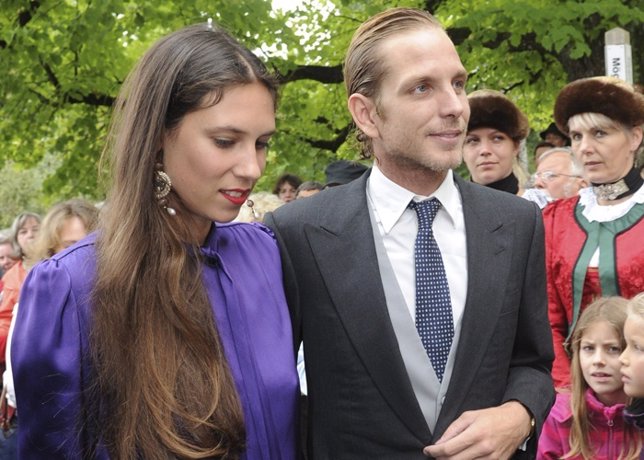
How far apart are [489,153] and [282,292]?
3.00 metres

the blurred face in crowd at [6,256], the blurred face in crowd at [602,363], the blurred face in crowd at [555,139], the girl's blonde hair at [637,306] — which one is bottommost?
the blurred face in crowd at [602,363]

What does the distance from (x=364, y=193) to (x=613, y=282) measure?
1.92 m

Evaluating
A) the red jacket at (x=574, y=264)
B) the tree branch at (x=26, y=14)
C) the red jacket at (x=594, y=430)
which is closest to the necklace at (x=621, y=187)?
the red jacket at (x=574, y=264)

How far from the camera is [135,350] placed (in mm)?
2471

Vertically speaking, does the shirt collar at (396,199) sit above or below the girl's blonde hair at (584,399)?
above

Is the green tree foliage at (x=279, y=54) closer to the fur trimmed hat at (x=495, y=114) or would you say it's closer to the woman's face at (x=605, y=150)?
the fur trimmed hat at (x=495, y=114)

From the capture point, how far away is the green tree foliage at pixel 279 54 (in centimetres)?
1020

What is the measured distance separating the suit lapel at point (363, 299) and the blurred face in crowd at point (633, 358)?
177 cm

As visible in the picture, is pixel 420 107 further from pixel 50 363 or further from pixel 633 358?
pixel 633 358

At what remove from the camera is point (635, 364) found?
4254 millimetres

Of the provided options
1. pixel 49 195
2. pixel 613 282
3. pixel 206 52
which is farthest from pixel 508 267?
pixel 49 195

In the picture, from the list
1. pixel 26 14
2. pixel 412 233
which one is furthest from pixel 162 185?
pixel 26 14

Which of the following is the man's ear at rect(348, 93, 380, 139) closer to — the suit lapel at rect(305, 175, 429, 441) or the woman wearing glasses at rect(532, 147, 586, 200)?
the suit lapel at rect(305, 175, 429, 441)

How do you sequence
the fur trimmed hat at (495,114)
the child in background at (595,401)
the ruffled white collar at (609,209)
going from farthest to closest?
the fur trimmed hat at (495,114) → the ruffled white collar at (609,209) → the child in background at (595,401)
